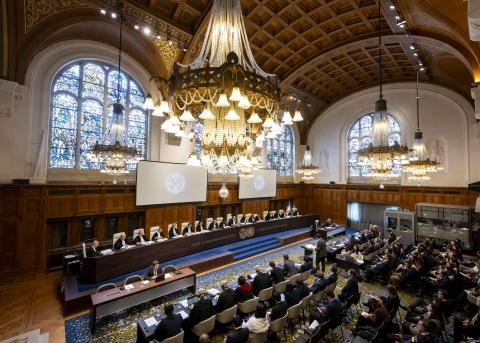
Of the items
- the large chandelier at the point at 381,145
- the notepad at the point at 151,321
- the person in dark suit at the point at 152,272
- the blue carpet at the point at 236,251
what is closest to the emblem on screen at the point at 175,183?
the blue carpet at the point at 236,251

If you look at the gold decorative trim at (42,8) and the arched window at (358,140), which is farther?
the arched window at (358,140)

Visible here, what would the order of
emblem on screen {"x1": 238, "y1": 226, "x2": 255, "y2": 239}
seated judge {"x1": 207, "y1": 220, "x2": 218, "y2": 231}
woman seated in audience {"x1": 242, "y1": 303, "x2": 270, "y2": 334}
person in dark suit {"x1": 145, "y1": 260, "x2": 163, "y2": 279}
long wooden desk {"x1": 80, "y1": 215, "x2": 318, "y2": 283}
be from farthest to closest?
emblem on screen {"x1": 238, "y1": 226, "x2": 255, "y2": 239}
seated judge {"x1": 207, "y1": 220, "x2": 218, "y2": 231}
long wooden desk {"x1": 80, "y1": 215, "x2": 318, "y2": 283}
person in dark suit {"x1": 145, "y1": 260, "x2": 163, "y2": 279}
woman seated in audience {"x1": 242, "y1": 303, "x2": 270, "y2": 334}

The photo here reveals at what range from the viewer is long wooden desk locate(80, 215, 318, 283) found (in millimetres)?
6527

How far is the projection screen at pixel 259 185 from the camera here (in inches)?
527

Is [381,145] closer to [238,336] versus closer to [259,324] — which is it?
[259,324]

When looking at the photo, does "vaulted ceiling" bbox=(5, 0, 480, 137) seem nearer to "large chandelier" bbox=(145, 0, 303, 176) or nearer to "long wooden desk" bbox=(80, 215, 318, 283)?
"large chandelier" bbox=(145, 0, 303, 176)

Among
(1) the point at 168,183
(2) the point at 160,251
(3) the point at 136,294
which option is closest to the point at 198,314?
(3) the point at 136,294

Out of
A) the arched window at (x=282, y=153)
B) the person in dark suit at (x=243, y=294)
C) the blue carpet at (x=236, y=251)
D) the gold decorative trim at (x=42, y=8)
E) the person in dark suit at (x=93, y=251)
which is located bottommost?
the blue carpet at (x=236, y=251)

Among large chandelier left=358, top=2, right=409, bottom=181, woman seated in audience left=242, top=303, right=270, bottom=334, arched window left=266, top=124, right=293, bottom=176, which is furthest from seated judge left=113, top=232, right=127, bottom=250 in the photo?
arched window left=266, top=124, right=293, bottom=176

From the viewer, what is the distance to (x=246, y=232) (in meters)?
11.4

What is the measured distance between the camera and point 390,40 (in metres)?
9.18

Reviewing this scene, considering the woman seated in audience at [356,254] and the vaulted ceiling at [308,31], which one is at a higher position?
the vaulted ceiling at [308,31]

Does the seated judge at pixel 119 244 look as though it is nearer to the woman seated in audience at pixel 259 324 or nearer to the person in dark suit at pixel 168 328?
the person in dark suit at pixel 168 328

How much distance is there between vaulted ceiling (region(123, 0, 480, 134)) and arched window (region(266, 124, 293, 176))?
3.73m
